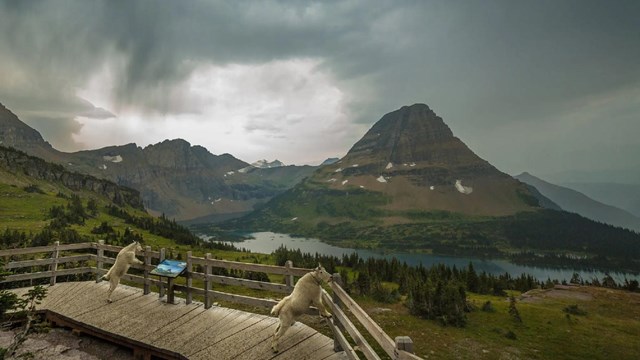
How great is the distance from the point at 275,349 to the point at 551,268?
231m

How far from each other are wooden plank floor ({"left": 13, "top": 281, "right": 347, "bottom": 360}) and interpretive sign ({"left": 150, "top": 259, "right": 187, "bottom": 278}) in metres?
1.51

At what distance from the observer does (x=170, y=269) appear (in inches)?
543

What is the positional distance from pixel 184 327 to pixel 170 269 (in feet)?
8.62

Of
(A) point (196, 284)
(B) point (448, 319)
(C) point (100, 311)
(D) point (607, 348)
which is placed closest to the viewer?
(C) point (100, 311)

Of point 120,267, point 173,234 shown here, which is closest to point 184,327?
point 120,267

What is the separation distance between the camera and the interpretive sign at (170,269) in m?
13.4

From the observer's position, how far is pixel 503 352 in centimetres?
1727

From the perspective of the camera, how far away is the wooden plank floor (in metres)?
9.96

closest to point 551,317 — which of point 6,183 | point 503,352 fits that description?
point 503,352

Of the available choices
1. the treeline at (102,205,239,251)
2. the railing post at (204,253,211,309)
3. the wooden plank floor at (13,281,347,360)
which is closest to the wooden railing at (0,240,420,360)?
the railing post at (204,253,211,309)

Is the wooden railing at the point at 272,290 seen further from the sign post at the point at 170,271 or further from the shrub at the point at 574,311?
the shrub at the point at 574,311

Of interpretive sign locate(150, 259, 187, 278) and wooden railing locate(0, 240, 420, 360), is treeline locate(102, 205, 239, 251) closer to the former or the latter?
wooden railing locate(0, 240, 420, 360)

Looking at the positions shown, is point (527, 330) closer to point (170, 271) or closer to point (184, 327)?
point (184, 327)

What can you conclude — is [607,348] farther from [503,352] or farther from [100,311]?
[100,311]
